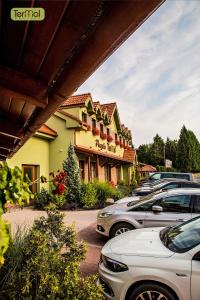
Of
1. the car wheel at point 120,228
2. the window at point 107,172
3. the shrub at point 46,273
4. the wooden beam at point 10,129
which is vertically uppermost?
the wooden beam at point 10,129

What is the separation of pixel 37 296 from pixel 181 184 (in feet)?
37.4

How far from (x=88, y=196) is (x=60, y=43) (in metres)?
14.5

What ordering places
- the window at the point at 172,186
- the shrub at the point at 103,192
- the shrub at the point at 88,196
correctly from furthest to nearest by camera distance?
the shrub at the point at 103,192 < the shrub at the point at 88,196 < the window at the point at 172,186

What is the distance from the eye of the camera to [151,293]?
399cm

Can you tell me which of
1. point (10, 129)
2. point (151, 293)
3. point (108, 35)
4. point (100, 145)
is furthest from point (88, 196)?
point (108, 35)

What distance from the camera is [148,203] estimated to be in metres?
8.00

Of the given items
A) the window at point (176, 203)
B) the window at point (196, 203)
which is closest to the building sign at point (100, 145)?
the window at point (176, 203)

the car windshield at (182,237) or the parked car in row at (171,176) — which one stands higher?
the parked car in row at (171,176)

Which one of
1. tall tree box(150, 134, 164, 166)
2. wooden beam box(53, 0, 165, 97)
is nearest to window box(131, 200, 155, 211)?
wooden beam box(53, 0, 165, 97)

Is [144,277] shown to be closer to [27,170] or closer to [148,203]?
[148,203]

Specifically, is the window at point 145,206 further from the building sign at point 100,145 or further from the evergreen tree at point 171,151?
the evergreen tree at point 171,151

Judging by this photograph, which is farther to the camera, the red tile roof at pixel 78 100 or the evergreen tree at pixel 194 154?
the evergreen tree at pixel 194 154

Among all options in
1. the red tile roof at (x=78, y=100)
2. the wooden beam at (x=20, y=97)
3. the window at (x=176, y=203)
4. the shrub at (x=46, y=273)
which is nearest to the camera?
the wooden beam at (x=20, y=97)
